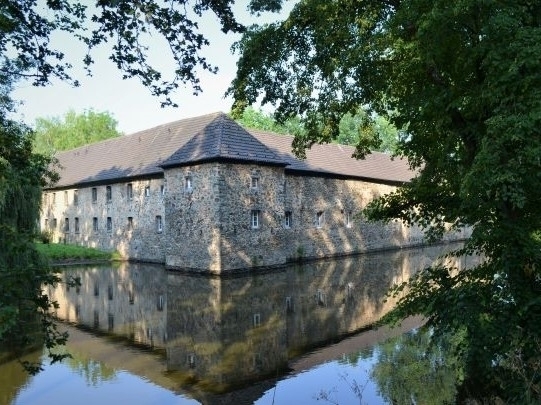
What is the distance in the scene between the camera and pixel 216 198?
21.2 m

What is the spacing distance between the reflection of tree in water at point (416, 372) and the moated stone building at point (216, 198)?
22.4ft

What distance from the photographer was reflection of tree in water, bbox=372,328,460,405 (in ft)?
24.6

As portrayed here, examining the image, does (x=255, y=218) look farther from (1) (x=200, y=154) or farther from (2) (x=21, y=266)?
(2) (x=21, y=266)

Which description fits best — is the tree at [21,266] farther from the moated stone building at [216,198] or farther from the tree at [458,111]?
the moated stone building at [216,198]

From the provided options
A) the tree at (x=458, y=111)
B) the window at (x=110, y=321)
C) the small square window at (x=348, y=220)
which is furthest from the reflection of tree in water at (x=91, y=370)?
Answer: the small square window at (x=348, y=220)

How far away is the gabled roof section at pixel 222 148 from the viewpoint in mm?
21719

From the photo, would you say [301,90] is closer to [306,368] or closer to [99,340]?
[306,368]

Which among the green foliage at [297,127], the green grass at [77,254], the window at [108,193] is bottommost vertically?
the green grass at [77,254]

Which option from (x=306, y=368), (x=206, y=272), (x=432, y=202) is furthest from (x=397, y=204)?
(x=206, y=272)

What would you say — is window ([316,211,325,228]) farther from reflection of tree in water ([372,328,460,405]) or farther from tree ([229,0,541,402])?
tree ([229,0,541,402])

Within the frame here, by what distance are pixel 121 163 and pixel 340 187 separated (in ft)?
44.0

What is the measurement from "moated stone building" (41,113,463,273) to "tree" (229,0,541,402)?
8.19m

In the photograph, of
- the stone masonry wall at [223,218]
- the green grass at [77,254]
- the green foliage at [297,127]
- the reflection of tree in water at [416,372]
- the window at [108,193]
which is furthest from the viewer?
the green foliage at [297,127]

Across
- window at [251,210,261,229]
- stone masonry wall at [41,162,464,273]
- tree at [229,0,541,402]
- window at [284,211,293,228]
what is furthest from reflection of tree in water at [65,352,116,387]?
window at [284,211,293,228]
